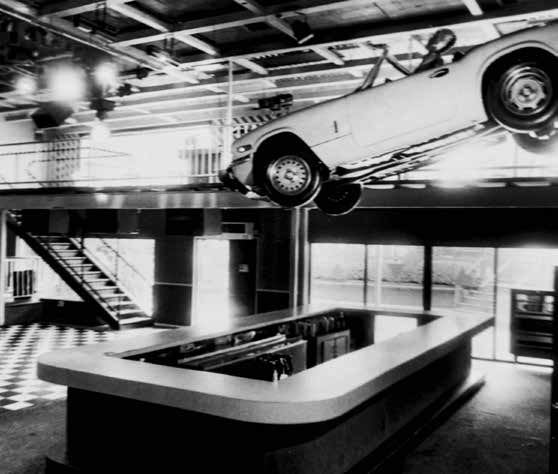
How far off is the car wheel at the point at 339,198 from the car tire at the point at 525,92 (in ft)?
8.26

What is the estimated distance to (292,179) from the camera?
17.9ft

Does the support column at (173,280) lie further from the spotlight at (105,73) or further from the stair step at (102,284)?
the spotlight at (105,73)

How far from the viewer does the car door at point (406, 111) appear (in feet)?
14.6

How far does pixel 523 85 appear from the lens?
13.5ft

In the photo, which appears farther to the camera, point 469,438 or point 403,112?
point 469,438

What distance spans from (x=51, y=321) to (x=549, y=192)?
11.4 m

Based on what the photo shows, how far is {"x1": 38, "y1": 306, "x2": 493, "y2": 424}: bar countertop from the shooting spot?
362 cm

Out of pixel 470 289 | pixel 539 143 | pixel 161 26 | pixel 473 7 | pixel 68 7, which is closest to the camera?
pixel 539 143

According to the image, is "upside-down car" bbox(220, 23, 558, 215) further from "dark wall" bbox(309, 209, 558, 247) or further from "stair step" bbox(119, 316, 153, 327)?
"stair step" bbox(119, 316, 153, 327)

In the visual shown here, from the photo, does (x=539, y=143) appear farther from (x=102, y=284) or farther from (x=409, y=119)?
(x=102, y=284)

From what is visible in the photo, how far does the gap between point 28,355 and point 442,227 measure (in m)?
7.65

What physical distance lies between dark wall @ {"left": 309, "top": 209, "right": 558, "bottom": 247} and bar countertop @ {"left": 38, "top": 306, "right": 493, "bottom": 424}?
4896 mm

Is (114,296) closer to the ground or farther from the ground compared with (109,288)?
closer to the ground

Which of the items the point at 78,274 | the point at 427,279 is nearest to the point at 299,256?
the point at 427,279
